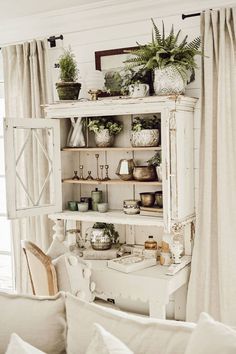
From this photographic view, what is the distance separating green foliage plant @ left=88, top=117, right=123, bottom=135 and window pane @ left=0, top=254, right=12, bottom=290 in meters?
1.77

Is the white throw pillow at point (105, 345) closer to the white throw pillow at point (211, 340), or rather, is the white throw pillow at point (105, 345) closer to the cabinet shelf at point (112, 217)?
the white throw pillow at point (211, 340)

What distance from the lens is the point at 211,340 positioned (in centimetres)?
153

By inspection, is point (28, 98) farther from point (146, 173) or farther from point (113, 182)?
point (146, 173)

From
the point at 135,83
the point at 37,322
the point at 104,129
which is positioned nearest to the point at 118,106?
the point at 135,83

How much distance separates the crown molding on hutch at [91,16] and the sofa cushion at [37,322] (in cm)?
224

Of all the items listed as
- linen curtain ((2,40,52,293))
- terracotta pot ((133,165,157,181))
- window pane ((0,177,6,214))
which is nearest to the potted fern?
terracotta pot ((133,165,157,181))

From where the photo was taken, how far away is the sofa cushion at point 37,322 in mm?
1970

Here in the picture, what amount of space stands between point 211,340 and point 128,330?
1.27 ft

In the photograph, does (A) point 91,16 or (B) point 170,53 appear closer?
(B) point 170,53

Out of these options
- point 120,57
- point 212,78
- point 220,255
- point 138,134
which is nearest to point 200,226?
point 220,255

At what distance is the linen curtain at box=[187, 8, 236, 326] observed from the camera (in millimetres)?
3240

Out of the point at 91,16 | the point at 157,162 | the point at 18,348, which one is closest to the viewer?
the point at 18,348

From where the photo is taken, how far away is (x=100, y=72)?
377 centimetres

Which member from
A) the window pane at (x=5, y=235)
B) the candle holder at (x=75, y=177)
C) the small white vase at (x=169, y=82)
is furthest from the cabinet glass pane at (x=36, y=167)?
the small white vase at (x=169, y=82)
